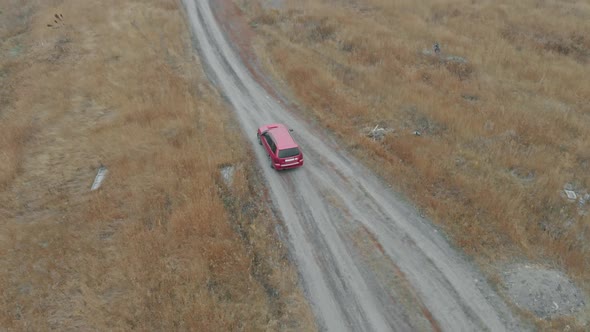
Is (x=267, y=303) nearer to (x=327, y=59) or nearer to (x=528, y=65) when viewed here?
Result: (x=327, y=59)

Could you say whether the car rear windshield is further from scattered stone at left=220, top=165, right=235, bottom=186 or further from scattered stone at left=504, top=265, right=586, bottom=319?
scattered stone at left=504, top=265, right=586, bottom=319

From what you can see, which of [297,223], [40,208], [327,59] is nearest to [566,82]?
[327,59]

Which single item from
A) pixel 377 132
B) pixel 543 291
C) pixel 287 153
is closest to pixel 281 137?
pixel 287 153

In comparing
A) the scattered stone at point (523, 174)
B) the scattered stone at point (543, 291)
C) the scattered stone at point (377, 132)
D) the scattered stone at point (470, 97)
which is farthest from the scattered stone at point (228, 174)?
the scattered stone at point (470, 97)

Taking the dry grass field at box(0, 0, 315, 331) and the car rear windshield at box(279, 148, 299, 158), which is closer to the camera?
the dry grass field at box(0, 0, 315, 331)

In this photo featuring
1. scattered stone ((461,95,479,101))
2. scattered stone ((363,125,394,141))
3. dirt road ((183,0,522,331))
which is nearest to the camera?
dirt road ((183,0,522,331))

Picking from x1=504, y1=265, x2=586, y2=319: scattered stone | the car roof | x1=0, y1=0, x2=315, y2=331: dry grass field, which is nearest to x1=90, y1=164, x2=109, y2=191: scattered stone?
x1=0, y1=0, x2=315, y2=331: dry grass field

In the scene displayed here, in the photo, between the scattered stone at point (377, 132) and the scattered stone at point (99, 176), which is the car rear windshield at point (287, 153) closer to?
the scattered stone at point (377, 132)
